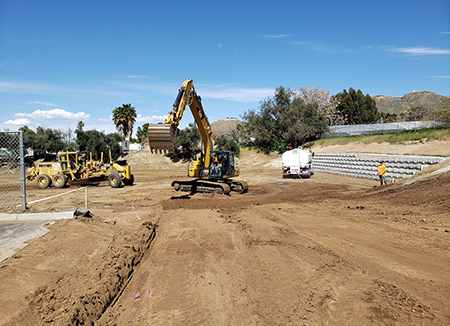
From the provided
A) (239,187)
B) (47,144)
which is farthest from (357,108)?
(47,144)

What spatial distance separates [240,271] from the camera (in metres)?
6.08

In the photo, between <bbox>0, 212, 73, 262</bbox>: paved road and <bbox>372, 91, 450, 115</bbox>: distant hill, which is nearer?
<bbox>0, 212, 73, 262</bbox>: paved road

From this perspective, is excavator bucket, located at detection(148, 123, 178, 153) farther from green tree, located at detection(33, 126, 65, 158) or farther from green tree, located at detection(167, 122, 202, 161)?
green tree, located at detection(33, 126, 65, 158)

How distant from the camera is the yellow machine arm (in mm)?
12578

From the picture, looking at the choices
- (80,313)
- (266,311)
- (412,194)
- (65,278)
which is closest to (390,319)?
(266,311)

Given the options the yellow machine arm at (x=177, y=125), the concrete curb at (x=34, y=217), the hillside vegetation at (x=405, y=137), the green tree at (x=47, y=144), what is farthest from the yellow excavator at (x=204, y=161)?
the green tree at (x=47, y=144)

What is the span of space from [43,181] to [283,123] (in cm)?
3343

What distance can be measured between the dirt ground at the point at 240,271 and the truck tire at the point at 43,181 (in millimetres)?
13272

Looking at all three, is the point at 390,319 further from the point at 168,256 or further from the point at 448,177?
the point at 448,177

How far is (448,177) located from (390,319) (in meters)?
11.1

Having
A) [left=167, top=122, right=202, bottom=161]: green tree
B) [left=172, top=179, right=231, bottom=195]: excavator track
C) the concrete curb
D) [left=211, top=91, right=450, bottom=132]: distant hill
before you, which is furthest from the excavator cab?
[left=211, top=91, right=450, bottom=132]: distant hill

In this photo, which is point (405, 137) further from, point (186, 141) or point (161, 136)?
point (186, 141)

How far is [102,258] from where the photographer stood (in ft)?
21.5

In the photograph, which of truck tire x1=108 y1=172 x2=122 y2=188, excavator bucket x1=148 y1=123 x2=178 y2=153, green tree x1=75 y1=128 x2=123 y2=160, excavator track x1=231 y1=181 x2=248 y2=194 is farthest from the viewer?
green tree x1=75 y1=128 x2=123 y2=160
